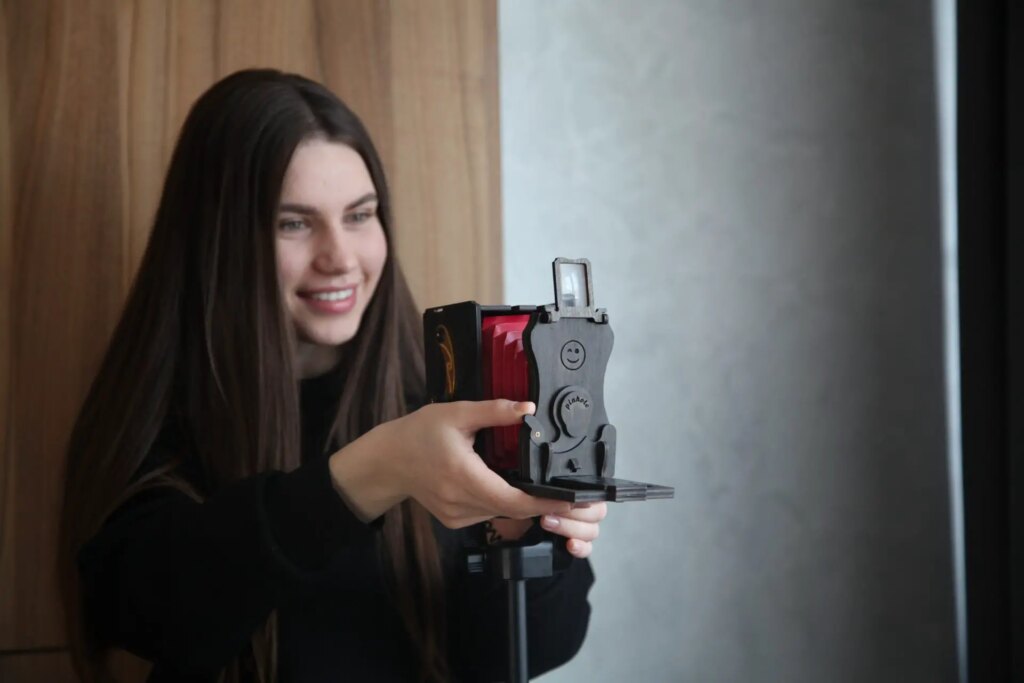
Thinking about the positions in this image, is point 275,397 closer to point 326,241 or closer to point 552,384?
point 326,241

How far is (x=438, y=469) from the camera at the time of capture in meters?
0.80

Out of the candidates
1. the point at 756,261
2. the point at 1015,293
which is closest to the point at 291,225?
the point at 756,261

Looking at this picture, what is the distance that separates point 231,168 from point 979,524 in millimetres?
1244

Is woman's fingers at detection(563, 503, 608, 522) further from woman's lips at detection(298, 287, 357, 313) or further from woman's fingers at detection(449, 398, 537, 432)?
woman's lips at detection(298, 287, 357, 313)

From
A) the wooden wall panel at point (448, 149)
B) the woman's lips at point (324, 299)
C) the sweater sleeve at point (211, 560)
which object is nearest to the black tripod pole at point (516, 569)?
the sweater sleeve at point (211, 560)

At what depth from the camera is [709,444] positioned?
1576 millimetres

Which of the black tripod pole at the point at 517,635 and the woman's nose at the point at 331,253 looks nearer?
the black tripod pole at the point at 517,635

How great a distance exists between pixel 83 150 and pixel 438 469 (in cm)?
74

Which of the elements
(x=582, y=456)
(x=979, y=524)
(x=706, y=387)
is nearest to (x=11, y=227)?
(x=582, y=456)

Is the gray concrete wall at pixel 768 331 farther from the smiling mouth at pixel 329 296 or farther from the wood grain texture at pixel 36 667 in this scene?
the wood grain texture at pixel 36 667

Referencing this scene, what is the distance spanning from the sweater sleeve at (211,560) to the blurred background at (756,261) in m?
0.55

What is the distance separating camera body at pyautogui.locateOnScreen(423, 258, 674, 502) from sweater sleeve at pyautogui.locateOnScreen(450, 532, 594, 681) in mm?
399

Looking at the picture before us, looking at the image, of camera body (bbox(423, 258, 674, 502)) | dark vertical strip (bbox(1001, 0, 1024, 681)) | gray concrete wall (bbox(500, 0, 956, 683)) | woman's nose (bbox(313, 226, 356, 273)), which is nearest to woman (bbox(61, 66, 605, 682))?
woman's nose (bbox(313, 226, 356, 273))

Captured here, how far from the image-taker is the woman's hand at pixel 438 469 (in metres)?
0.79
